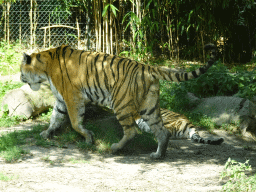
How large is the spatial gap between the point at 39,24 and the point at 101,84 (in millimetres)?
7656

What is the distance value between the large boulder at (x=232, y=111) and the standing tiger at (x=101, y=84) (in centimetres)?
216

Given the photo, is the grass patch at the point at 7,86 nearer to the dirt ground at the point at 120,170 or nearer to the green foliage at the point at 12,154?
the dirt ground at the point at 120,170

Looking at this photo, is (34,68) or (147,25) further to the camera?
(147,25)

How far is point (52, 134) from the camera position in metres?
5.55

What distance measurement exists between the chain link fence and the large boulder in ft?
18.7

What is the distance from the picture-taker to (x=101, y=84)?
5234mm

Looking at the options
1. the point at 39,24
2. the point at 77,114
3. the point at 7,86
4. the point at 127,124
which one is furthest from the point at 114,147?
the point at 39,24

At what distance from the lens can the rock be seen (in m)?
6.75

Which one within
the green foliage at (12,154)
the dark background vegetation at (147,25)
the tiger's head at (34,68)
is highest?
the dark background vegetation at (147,25)

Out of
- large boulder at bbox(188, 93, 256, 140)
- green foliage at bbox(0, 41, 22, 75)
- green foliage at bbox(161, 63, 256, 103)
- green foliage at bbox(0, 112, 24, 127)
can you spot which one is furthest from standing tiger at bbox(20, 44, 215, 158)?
green foliage at bbox(0, 41, 22, 75)

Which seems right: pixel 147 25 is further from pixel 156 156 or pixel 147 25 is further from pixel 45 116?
pixel 156 156

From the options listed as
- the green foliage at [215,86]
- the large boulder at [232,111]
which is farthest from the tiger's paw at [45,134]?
the large boulder at [232,111]

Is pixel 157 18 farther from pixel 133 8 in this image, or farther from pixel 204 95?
pixel 204 95

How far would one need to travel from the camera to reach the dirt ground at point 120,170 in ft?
12.5
